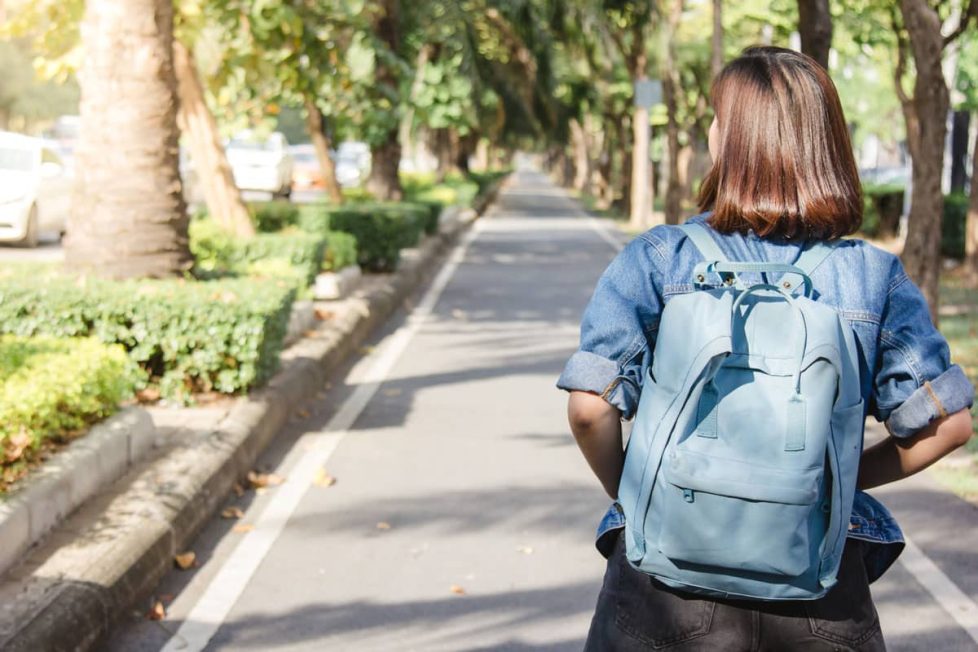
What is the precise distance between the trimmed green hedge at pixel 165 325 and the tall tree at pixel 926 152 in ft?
19.1

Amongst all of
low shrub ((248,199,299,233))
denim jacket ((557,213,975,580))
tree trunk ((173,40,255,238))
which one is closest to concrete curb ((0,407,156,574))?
denim jacket ((557,213,975,580))

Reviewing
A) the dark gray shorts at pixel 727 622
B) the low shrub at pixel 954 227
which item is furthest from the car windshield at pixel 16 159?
the dark gray shorts at pixel 727 622

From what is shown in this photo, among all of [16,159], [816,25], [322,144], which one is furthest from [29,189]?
[816,25]

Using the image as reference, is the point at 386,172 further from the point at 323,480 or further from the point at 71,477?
the point at 71,477

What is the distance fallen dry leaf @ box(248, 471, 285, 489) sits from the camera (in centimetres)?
698

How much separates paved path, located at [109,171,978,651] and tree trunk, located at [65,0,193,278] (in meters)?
1.66

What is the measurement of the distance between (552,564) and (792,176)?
12.1ft

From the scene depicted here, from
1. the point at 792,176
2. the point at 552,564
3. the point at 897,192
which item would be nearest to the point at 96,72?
the point at 552,564

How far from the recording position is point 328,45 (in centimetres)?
1455

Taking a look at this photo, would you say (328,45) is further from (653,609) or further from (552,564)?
(653,609)

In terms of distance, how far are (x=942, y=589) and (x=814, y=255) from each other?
3637 mm

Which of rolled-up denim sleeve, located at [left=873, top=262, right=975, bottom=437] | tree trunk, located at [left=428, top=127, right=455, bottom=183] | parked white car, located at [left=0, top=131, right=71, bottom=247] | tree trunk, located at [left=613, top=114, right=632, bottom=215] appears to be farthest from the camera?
tree trunk, located at [left=428, top=127, right=455, bottom=183]

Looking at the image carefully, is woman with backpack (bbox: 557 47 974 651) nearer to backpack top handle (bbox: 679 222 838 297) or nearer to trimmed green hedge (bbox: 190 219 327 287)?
backpack top handle (bbox: 679 222 838 297)

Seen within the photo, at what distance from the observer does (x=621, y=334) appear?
2.20 m
